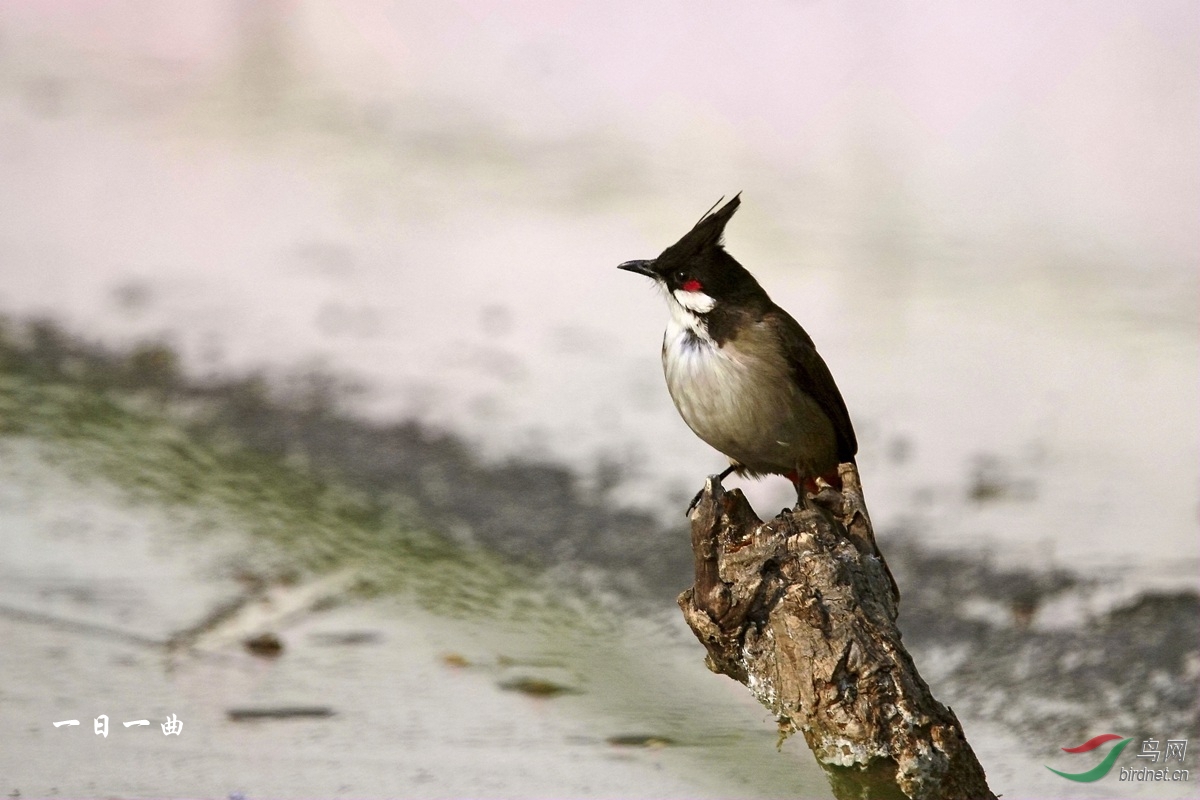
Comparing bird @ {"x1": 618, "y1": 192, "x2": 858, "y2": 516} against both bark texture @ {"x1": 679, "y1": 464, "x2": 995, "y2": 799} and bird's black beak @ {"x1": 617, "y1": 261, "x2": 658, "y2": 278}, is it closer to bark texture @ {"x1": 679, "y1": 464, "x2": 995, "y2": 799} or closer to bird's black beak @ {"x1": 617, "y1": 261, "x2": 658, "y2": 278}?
bird's black beak @ {"x1": 617, "y1": 261, "x2": 658, "y2": 278}

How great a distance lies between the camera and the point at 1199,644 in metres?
3.51

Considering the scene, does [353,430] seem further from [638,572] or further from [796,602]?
[796,602]

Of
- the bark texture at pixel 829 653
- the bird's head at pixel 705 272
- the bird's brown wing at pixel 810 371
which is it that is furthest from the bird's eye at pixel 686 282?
the bark texture at pixel 829 653

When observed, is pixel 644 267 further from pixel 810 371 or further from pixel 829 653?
pixel 829 653

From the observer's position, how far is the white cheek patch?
227 centimetres

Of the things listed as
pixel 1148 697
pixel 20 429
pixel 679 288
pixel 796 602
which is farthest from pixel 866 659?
pixel 20 429

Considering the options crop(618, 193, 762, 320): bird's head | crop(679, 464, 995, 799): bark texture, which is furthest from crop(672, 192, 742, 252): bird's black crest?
crop(679, 464, 995, 799): bark texture

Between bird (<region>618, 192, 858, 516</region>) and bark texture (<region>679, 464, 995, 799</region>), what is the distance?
→ 34cm

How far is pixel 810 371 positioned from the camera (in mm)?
2291

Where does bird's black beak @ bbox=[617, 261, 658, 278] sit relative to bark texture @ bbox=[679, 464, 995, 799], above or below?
above

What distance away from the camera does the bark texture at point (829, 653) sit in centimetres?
175

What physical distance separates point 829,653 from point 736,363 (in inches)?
24.6

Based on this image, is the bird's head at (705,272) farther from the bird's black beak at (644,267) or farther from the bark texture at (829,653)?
the bark texture at (829,653)

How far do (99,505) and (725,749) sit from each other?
1807 millimetres
